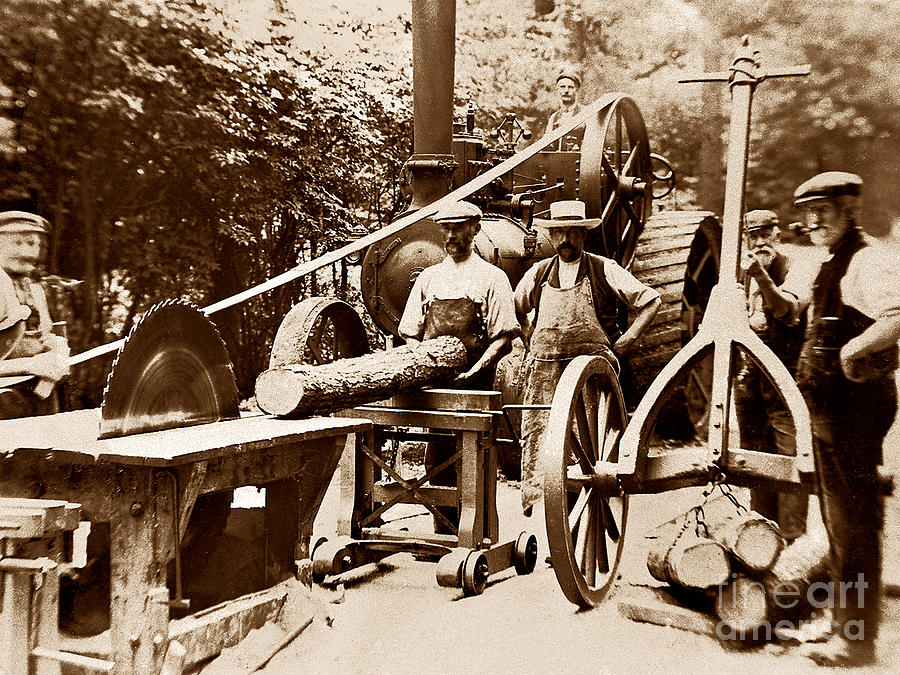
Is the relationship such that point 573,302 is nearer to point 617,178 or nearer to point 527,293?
point 527,293

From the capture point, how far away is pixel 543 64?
618cm

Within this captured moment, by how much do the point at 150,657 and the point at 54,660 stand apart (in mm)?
400

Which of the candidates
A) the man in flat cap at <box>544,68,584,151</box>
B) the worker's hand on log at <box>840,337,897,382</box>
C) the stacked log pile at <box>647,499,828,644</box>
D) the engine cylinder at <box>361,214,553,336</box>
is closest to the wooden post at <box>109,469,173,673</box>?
the stacked log pile at <box>647,499,828,644</box>

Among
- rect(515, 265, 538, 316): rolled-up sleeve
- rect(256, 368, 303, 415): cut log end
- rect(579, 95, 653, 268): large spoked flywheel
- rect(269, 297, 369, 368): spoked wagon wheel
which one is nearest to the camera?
rect(256, 368, 303, 415): cut log end

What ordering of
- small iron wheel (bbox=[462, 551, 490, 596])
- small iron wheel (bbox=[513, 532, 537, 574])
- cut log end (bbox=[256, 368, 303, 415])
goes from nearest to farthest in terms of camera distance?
cut log end (bbox=[256, 368, 303, 415])
small iron wheel (bbox=[462, 551, 490, 596])
small iron wheel (bbox=[513, 532, 537, 574])

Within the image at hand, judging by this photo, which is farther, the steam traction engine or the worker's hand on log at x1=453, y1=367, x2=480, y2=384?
the worker's hand on log at x1=453, y1=367, x2=480, y2=384

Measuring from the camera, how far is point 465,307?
193 inches

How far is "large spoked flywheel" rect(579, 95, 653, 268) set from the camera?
5352mm

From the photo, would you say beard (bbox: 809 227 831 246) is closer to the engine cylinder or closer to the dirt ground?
the dirt ground

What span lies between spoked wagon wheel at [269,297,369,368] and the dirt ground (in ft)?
4.04

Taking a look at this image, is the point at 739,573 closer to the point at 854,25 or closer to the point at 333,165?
the point at 854,25

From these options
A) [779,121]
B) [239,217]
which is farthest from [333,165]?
[779,121]

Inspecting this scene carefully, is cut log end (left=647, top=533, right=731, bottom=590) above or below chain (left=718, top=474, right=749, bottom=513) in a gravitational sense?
below

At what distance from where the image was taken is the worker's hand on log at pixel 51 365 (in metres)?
4.90
